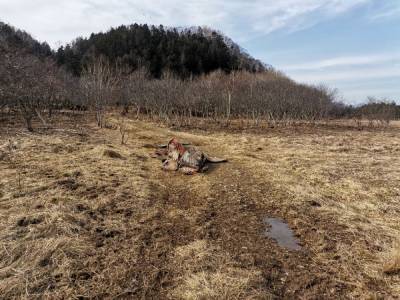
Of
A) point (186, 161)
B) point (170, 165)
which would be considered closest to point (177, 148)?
point (170, 165)

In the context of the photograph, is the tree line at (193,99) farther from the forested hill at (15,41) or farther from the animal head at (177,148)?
the animal head at (177,148)

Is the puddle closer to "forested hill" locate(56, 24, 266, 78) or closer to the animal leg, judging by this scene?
the animal leg

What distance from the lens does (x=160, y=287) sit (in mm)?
3898

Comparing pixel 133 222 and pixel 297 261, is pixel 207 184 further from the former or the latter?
pixel 297 261

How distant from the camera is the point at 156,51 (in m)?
50.2

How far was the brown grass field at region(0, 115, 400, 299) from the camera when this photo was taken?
3.92 meters

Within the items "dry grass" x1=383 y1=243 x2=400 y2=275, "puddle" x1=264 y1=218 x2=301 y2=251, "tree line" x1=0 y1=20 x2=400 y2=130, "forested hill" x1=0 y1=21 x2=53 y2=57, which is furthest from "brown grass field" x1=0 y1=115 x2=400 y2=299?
"forested hill" x1=0 y1=21 x2=53 y2=57

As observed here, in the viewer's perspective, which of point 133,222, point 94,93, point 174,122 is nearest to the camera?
point 133,222

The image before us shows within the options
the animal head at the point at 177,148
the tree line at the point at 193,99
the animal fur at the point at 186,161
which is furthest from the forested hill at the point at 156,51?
the animal fur at the point at 186,161

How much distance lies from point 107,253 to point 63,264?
0.58 m

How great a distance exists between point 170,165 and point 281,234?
441 cm

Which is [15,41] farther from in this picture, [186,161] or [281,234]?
[281,234]

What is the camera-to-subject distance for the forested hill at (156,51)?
158ft

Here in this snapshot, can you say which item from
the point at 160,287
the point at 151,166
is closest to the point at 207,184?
the point at 151,166
